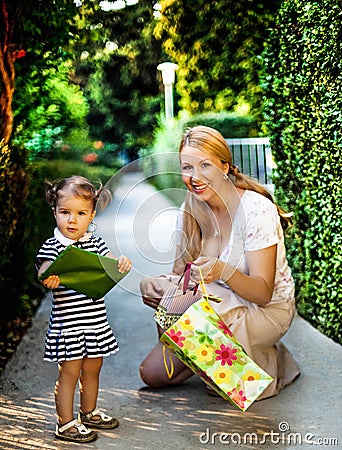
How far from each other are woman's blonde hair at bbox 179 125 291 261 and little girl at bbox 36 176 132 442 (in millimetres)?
405

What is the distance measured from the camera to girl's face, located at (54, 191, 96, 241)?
2.85 m

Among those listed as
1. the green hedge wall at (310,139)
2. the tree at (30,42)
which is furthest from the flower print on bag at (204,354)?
the tree at (30,42)

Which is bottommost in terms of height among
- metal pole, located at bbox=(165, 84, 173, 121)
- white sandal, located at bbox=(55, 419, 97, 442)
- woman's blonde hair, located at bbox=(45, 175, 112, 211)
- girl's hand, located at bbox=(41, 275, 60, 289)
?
white sandal, located at bbox=(55, 419, 97, 442)

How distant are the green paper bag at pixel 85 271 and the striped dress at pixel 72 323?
9cm

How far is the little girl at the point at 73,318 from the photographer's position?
2875 millimetres

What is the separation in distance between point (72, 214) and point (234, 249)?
0.76m

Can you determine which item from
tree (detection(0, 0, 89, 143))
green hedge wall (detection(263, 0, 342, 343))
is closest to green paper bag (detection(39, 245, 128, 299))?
green hedge wall (detection(263, 0, 342, 343))

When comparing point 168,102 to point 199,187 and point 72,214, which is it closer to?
point 199,187

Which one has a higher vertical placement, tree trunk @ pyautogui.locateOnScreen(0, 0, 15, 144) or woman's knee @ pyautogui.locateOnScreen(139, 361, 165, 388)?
tree trunk @ pyautogui.locateOnScreen(0, 0, 15, 144)

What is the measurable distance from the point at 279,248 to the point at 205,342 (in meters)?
0.84

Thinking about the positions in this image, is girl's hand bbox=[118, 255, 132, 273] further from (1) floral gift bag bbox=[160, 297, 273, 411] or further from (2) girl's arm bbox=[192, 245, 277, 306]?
(2) girl's arm bbox=[192, 245, 277, 306]

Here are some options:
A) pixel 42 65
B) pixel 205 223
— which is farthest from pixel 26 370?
pixel 42 65

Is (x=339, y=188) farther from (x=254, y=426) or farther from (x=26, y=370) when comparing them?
(x=26, y=370)

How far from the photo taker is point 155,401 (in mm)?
3414
